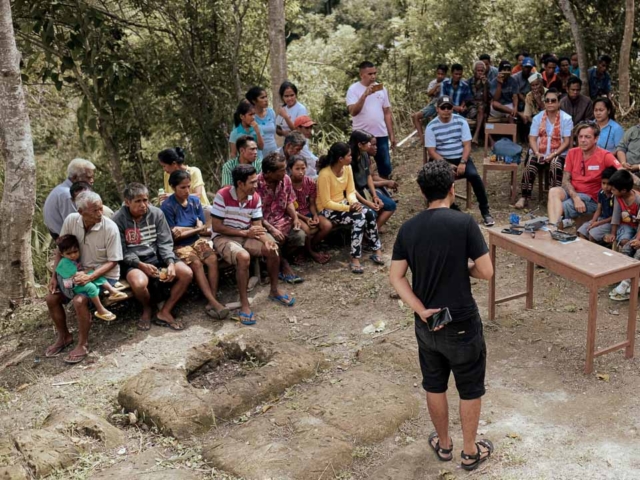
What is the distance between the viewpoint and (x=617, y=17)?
11523 mm

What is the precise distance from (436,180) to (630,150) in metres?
4.33

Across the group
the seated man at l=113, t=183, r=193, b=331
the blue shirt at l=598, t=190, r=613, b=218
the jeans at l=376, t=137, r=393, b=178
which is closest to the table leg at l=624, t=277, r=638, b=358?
the blue shirt at l=598, t=190, r=613, b=218

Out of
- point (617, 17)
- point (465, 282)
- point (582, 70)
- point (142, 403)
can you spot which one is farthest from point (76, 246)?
point (617, 17)

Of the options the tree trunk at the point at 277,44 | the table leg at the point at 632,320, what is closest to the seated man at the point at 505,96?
the tree trunk at the point at 277,44

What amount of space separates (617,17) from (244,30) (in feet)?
20.8

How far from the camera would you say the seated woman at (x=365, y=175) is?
7164 mm

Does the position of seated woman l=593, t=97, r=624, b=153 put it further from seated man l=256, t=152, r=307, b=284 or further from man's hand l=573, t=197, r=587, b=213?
seated man l=256, t=152, r=307, b=284

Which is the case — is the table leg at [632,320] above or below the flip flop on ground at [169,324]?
above

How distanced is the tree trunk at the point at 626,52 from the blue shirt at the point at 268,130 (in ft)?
17.0

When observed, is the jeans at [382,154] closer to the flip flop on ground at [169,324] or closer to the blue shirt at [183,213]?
the blue shirt at [183,213]

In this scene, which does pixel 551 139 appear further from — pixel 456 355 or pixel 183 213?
pixel 456 355

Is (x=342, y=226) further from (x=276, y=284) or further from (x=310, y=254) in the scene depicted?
(x=276, y=284)

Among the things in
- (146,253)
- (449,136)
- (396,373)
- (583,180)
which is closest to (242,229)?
(146,253)

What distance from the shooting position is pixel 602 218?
21.0 ft
